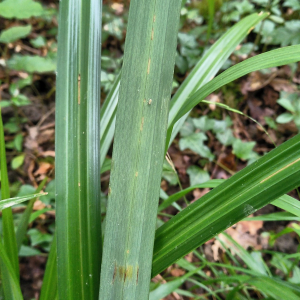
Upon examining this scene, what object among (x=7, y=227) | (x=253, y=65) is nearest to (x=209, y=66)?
(x=253, y=65)

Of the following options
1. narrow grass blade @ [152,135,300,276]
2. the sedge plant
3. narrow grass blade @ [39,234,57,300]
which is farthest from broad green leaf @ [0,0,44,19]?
narrow grass blade @ [152,135,300,276]

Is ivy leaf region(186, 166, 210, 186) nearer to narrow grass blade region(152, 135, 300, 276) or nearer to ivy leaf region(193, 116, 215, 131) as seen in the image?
ivy leaf region(193, 116, 215, 131)

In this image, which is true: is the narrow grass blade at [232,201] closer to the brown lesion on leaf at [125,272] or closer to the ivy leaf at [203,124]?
the brown lesion on leaf at [125,272]

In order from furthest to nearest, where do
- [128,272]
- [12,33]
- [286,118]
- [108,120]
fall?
[286,118] < [12,33] < [108,120] < [128,272]

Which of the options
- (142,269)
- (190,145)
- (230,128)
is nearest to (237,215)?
(142,269)

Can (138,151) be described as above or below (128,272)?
above

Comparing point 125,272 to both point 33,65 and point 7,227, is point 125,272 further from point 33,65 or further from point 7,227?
point 33,65
